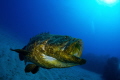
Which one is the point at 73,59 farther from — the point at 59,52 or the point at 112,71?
the point at 112,71

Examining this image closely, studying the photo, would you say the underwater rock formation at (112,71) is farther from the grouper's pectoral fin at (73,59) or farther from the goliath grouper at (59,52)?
the grouper's pectoral fin at (73,59)

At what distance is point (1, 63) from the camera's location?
7059 mm

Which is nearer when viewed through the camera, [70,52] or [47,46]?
[70,52]

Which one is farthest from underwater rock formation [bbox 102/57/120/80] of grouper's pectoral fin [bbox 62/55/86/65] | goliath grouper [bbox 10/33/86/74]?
grouper's pectoral fin [bbox 62/55/86/65]

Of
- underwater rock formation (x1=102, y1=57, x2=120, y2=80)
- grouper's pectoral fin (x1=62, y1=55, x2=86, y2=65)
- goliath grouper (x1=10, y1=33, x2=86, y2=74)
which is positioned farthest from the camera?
underwater rock formation (x1=102, y1=57, x2=120, y2=80)

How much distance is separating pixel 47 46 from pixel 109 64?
1909cm

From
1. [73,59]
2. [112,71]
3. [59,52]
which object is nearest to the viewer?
[73,59]

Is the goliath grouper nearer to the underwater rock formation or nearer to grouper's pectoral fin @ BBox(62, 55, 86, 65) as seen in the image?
grouper's pectoral fin @ BBox(62, 55, 86, 65)

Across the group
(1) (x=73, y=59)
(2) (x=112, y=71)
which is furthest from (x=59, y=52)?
(2) (x=112, y=71)

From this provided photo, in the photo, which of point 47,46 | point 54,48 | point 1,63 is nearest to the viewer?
point 54,48

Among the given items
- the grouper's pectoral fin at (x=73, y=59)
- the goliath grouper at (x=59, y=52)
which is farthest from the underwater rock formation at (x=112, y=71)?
the grouper's pectoral fin at (x=73, y=59)

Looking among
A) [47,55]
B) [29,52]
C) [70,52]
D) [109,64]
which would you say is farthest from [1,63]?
[109,64]

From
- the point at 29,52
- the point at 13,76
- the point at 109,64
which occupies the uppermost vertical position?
the point at 109,64

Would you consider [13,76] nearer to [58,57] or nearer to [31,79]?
[31,79]
